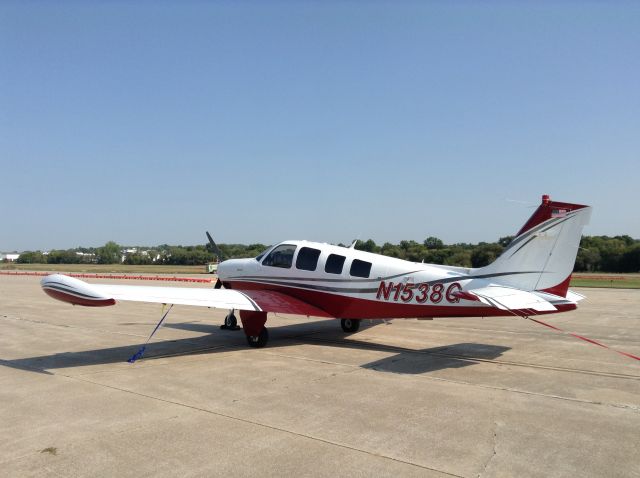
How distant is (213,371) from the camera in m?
8.47

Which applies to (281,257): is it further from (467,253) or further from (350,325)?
(467,253)

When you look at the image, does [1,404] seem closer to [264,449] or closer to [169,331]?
[264,449]

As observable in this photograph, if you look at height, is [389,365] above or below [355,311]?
below

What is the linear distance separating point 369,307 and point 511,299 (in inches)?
122

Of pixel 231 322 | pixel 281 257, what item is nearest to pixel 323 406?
pixel 281 257

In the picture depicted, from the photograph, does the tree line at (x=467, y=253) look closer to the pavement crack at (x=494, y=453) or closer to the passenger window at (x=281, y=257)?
the passenger window at (x=281, y=257)

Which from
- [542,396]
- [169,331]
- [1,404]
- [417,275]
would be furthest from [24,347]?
[542,396]

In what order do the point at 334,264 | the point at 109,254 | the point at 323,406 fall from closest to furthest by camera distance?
the point at 323,406, the point at 334,264, the point at 109,254

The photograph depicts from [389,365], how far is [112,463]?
17.5ft

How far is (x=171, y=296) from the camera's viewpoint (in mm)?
9820

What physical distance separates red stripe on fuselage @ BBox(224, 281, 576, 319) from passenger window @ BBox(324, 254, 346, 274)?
0.54 m

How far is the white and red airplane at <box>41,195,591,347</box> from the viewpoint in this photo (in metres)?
8.72

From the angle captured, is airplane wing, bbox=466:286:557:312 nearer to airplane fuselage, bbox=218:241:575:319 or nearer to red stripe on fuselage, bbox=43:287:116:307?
airplane fuselage, bbox=218:241:575:319

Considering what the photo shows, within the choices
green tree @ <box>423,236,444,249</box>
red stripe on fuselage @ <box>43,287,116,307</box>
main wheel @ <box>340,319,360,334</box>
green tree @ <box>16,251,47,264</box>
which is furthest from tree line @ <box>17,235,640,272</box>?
green tree @ <box>16,251,47,264</box>
